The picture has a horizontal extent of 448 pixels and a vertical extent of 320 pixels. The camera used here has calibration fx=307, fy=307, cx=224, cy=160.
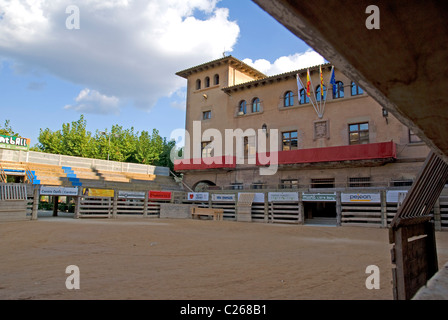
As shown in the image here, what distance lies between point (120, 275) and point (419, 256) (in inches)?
209

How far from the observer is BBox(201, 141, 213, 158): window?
3288cm

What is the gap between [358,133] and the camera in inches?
974

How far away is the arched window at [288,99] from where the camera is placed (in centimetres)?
2846

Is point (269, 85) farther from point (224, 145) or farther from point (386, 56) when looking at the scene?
point (386, 56)

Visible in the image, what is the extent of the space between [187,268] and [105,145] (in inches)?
1738

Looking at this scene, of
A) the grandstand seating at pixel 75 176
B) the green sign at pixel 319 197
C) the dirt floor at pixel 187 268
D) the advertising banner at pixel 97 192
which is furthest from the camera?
the grandstand seating at pixel 75 176

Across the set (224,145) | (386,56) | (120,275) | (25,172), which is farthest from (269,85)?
(386,56)

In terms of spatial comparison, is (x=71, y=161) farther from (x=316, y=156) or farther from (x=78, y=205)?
(x=316, y=156)

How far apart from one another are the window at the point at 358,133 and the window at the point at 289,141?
4.74 meters

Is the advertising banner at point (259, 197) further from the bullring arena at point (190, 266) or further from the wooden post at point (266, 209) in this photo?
the bullring arena at point (190, 266)

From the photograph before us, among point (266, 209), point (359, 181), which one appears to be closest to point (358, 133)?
point (359, 181)

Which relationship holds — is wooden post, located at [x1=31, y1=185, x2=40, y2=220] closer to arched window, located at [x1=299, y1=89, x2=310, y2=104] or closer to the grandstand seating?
the grandstand seating

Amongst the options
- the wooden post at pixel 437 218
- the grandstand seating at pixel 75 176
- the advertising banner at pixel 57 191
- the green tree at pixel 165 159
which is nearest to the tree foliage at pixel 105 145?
the green tree at pixel 165 159

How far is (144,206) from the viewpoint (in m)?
23.8
